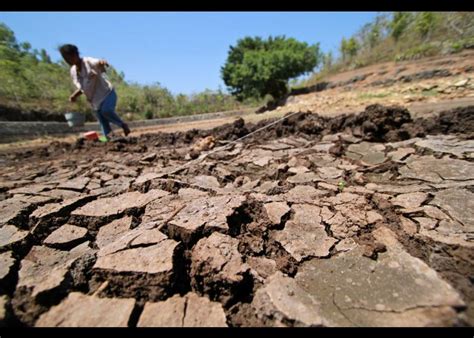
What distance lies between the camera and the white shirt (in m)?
4.13

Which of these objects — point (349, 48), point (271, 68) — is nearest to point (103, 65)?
point (271, 68)

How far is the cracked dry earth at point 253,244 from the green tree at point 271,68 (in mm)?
11973

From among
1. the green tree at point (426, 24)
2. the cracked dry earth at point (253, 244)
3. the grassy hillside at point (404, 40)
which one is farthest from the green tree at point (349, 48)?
the cracked dry earth at point (253, 244)

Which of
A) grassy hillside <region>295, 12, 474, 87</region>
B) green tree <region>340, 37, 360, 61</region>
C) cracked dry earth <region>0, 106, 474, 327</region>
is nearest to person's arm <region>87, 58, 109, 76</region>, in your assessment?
cracked dry earth <region>0, 106, 474, 327</region>

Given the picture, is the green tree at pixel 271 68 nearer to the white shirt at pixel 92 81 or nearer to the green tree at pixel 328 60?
the green tree at pixel 328 60

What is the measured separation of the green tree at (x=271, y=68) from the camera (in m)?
13.3

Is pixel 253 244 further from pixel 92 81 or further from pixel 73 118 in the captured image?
pixel 73 118

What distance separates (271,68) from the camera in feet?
43.4

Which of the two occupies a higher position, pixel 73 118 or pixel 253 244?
pixel 73 118

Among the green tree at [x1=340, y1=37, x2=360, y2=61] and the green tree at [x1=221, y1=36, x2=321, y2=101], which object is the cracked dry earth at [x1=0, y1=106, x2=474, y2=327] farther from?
the green tree at [x1=340, y1=37, x2=360, y2=61]

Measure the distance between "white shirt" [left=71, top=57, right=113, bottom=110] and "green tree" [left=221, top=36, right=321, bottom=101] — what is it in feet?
34.1

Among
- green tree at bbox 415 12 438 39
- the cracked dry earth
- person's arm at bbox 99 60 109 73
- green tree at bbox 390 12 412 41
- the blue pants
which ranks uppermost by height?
green tree at bbox 390 12 412 41

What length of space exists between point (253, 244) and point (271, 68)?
13488 millimetres

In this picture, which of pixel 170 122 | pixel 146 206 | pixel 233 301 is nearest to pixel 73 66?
pixel 146 206
